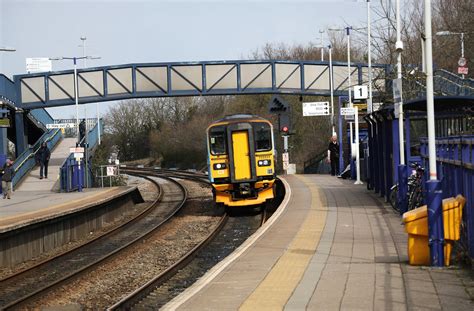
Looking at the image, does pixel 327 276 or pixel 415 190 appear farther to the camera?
pixel 415 190

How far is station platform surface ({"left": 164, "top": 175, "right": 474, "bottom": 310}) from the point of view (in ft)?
24.6

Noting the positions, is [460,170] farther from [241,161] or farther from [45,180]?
[45,180]

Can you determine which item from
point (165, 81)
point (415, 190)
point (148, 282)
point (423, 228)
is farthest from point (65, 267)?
point (165, 81)

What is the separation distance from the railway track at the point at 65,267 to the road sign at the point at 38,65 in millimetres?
27108

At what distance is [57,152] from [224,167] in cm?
2671

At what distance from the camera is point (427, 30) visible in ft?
32.6

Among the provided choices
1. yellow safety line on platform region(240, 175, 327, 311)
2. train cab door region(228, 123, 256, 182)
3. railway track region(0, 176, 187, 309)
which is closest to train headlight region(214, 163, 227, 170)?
train cab door region(228, 123, 256, 182)

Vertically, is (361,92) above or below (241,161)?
above

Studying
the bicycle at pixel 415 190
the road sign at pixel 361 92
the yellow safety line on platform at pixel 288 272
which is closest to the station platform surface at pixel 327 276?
the yellow safety line on platform at pixel 288 272

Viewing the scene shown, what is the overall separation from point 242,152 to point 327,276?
46.7ft

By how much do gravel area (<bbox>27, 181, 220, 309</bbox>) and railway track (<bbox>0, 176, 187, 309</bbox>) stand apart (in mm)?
184

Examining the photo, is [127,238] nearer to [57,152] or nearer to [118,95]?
[118,95]

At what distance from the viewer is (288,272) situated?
30.8ft

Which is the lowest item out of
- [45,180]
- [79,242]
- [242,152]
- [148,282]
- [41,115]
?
[79,242]
